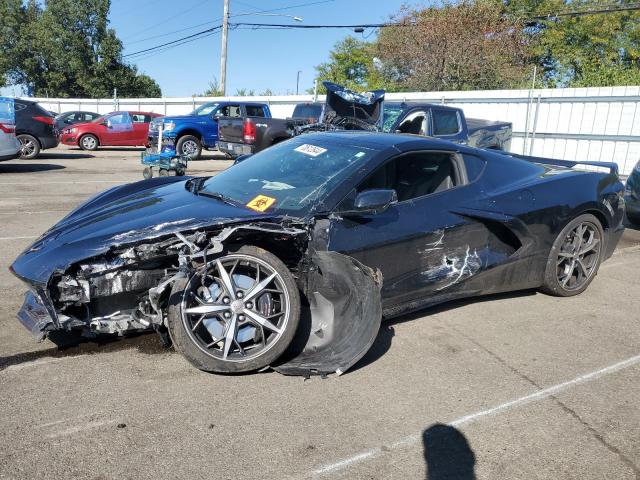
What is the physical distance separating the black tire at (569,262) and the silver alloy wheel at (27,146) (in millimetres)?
14961

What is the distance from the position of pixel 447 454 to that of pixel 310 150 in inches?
101

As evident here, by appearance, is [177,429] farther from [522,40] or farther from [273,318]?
[522,40]

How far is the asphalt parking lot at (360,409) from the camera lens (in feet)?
8.41

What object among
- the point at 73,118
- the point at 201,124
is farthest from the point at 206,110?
the point at 73,118

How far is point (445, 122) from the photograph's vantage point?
415 inches

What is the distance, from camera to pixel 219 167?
52.3ft

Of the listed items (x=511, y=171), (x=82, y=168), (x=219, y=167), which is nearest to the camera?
(x=511, y=171)

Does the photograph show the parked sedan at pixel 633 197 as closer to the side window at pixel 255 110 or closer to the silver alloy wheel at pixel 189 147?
the side window at pixel 255 110

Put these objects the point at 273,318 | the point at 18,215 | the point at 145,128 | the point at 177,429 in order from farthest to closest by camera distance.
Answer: the point at 145,128 → the point at 18,215 → the point at 273,318 → the point at 177,429

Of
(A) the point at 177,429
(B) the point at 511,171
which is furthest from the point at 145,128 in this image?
(A) the point at 177,429

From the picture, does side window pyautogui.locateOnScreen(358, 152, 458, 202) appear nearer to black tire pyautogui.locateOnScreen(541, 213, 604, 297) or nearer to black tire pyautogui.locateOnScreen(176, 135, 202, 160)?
black tire pyautogui.locateOnScreen(541, 213, 604, 297)

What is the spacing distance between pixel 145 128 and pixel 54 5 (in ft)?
127

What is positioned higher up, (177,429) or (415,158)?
(415,158)

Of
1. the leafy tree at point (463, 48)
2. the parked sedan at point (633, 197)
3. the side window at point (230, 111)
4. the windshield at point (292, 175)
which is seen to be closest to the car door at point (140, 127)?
the side window at point (230, 111)
